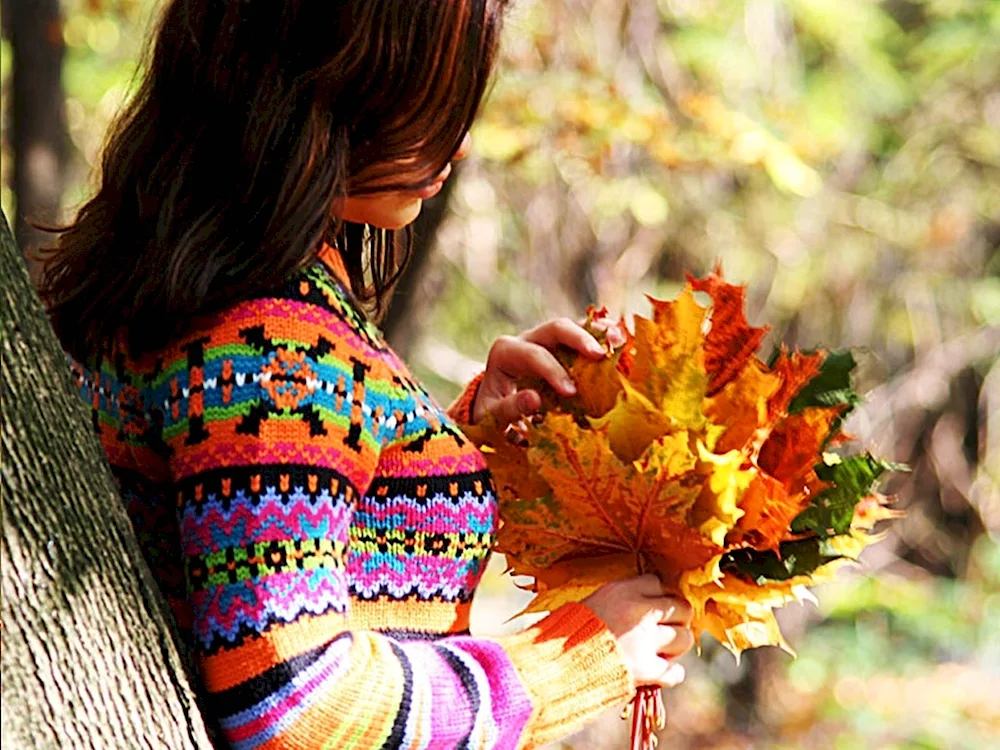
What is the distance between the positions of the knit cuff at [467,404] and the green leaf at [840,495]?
0.49 meters

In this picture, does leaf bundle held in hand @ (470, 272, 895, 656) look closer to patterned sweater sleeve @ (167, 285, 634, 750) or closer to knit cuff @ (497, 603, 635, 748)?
knit cuff @ (497, 603, 635, 748)

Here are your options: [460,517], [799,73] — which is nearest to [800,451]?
[460,517]

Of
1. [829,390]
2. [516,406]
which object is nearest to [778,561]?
[829,390]

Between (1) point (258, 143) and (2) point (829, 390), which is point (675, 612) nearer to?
(2) point (829, 390)

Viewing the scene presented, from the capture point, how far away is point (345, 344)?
4.23ft

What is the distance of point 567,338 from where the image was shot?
1.66m

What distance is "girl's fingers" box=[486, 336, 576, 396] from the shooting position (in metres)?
1.63

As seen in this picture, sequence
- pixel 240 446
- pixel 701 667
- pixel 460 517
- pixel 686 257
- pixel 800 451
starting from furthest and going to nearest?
pixel 701 667 < pixel 686 257 < pixel 800 451 < pixel 460 517 < pixel 240 446

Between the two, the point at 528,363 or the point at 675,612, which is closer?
the point at 675,612

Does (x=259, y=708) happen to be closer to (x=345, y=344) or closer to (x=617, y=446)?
(x=345, y=344)

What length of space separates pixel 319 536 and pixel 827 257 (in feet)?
15.9

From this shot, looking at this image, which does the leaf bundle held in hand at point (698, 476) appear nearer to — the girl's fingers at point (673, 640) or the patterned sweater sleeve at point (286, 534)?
the girl's fingers at point (673, 640)

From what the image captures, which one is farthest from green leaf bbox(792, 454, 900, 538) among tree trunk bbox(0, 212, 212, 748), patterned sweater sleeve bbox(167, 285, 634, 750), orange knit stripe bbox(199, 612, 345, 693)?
tree trunk bbox(0, 212, 212, 748)

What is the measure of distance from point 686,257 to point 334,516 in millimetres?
4386
